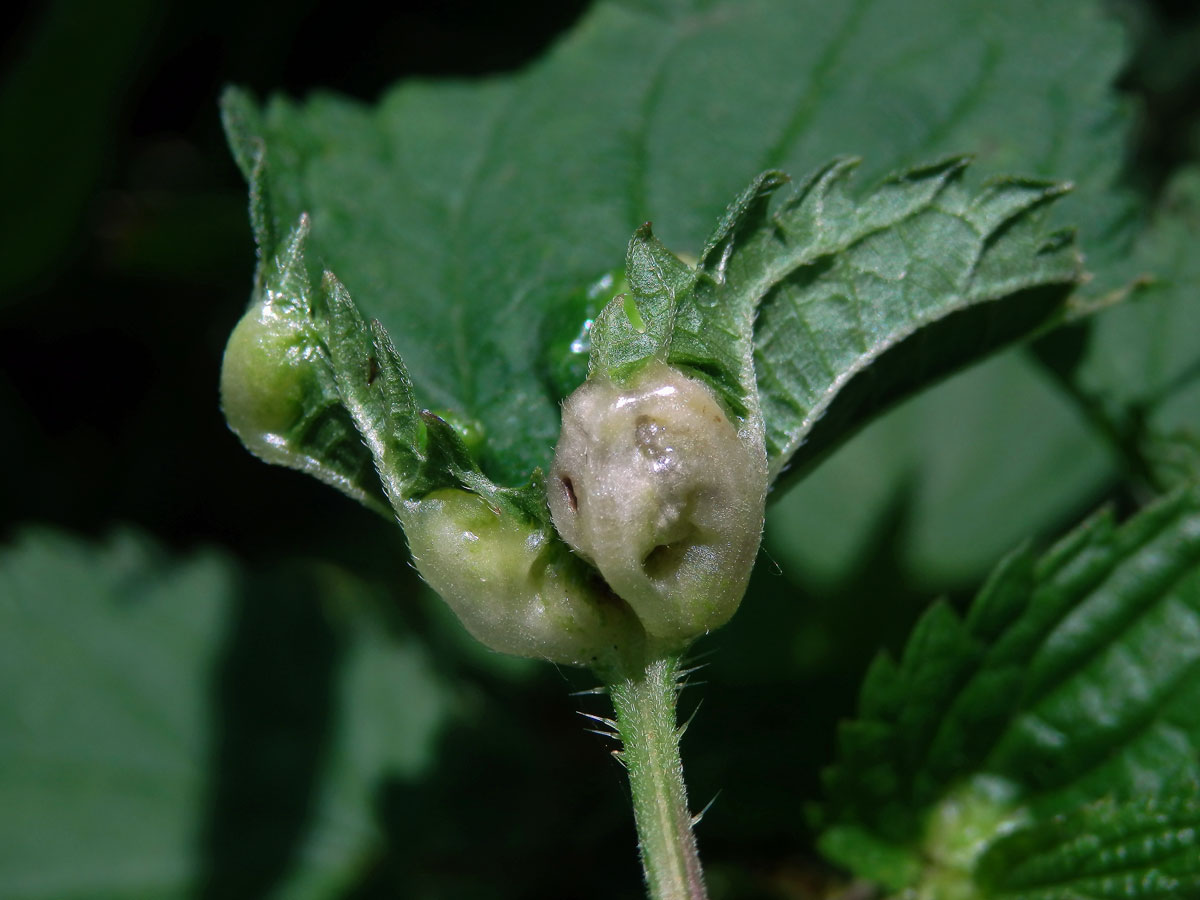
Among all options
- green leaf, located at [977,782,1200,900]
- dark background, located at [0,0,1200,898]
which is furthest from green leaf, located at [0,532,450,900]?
green leaf, located at [977,782,1200,900]

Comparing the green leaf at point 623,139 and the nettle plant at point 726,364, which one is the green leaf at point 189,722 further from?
the green leaf at point 623,139

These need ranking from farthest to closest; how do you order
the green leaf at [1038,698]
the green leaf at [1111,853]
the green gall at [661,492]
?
the green leaf at [1038,698] → the green leaf at [1111,853] → the green gall at [661,492]

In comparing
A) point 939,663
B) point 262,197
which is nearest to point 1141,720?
point 939,663

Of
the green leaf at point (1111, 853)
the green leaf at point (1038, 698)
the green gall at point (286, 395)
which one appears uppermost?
the green gall at point (286, 395)

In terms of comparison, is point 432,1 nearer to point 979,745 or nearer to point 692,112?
point 692,112

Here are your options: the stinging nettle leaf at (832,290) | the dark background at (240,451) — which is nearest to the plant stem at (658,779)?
the stinging nettle leaf at (832,290)

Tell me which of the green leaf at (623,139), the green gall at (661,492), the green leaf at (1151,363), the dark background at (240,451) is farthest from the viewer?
the dark background at (240,451)

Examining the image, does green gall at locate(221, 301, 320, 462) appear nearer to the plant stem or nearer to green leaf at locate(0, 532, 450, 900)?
the plant stem

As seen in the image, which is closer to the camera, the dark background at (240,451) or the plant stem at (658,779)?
the plant stem at (658,779)
